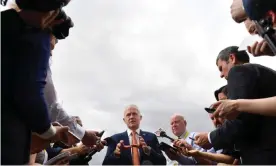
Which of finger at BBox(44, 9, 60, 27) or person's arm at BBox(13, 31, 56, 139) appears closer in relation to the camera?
person's arm at BBox(13, 31, 56, 139)

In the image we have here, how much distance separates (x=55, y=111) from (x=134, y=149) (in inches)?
96.1

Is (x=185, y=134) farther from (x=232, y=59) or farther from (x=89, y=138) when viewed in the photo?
(x=89, y=138)

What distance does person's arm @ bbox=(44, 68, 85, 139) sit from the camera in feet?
8.39

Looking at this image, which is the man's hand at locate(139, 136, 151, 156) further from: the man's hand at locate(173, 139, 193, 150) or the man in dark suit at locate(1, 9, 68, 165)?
the man in dark suit at locate(1, 9, 68, 165)

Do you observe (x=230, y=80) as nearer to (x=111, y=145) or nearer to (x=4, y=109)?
(x=4, y=109)

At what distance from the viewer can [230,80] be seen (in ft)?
7.66

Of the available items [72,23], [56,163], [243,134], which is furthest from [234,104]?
[56,163]

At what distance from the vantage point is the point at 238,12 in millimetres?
2166

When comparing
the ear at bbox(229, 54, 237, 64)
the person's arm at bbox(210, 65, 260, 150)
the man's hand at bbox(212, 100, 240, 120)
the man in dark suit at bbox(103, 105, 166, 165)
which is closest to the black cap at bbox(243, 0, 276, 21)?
the person's arm at bbox(210, 65, 260, 150)

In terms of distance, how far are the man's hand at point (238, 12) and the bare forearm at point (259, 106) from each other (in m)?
0.56

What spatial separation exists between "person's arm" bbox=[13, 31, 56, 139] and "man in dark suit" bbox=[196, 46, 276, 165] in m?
1.32

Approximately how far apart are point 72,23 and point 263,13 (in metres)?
1.17

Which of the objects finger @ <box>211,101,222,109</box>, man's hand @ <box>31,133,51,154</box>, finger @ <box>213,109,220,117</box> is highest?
finger @ <box>211,101,222,109</box>

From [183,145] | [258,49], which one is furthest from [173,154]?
[258,49]
